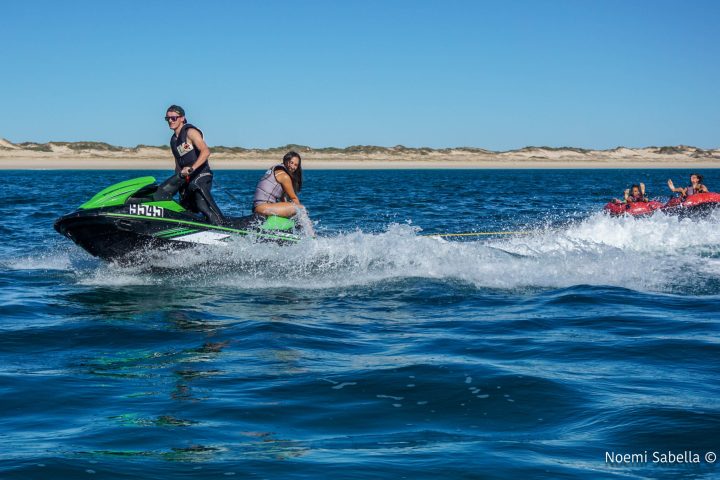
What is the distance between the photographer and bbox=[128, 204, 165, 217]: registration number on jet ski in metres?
9.84

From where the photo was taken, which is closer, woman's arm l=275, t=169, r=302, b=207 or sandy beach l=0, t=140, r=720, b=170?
woman's arm l=275, t=169, r=302, b=207

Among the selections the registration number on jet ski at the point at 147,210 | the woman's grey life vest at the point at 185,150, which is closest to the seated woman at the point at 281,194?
the woman's grey life vest at the point at 185,150

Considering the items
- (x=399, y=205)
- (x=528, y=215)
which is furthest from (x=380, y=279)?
(x=399, y=205)

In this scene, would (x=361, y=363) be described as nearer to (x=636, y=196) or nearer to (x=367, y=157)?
(x=636, y=196)

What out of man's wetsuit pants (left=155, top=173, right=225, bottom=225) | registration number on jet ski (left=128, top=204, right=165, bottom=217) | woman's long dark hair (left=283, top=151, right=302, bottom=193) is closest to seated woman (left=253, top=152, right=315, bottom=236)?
woman's long dark hair (left=283, top=151, right=302, bottom=193)

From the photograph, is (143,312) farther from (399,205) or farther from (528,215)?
(399,205)

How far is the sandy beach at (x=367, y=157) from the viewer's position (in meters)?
116

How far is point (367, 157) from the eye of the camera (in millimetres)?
144375

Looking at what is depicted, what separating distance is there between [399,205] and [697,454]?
22410 millimetres

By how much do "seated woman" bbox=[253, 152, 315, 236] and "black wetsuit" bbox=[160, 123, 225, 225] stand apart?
582mm

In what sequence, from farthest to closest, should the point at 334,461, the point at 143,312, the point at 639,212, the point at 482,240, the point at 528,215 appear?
the point at 528,215 < the point at 639,212 < the point at 482,240 < the point at 143,312 < the point at 334,461

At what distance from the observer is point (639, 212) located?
1809 centimetres

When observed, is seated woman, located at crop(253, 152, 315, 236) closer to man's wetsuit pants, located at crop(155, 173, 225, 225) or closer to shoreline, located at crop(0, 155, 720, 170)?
man's wetsuit pants, located at crop(155, 173, 225, 225)

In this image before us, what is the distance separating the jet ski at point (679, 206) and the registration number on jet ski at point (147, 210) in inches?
436
